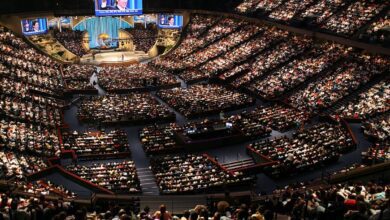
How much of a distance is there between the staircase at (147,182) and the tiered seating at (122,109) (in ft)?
34.2

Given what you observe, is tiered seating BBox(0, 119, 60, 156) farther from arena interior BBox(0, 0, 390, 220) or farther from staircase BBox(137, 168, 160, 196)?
staircase BBox(137, 168, 160, 196)

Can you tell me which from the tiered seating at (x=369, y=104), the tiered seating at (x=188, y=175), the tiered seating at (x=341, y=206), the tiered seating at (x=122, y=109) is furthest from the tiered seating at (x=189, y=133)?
the tiered seating at (x=341, y=206)

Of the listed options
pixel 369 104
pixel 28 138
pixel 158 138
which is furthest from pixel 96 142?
pixel 369 104

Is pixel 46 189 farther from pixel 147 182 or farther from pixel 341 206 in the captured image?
pixel 341 206

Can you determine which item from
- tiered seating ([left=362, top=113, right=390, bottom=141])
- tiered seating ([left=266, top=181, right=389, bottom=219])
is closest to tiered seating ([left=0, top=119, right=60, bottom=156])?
tiered seating ([left=266, top=181, right=389, bottom=219])

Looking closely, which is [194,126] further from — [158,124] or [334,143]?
[334,143]

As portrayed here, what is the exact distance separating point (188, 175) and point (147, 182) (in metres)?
2.99

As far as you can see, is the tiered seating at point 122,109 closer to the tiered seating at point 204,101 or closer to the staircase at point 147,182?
the tiered seating at point 204,101

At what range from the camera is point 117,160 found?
34.0 meters

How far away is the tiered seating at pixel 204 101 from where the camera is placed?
146ft

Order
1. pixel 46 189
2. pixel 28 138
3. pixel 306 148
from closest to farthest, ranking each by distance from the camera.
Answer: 1. pixel 46 189
2. pixel 306 148
3. pixel 28 138

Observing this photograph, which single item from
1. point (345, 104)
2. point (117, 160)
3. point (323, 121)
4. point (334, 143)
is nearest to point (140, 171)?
point (117, 160)

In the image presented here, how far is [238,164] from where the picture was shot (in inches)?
1303

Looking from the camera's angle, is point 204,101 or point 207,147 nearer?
point 207,147
